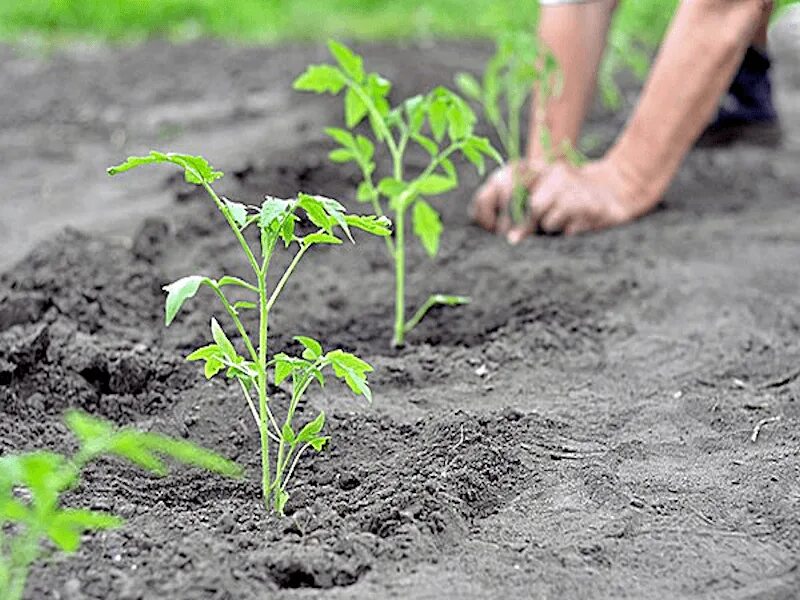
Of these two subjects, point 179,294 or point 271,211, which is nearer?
point 179,294

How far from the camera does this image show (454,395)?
246 centimetres

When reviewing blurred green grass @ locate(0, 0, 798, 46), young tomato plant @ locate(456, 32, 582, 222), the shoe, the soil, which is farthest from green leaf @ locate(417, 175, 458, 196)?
blurred green grass @ locate(0, 0, 798, 46)

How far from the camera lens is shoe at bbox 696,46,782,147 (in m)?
4.55

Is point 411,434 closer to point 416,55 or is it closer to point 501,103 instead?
point 501,103

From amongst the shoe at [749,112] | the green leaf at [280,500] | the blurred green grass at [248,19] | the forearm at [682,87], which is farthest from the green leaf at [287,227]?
the blurred green grass at [248,19]

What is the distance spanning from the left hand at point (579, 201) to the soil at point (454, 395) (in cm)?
7

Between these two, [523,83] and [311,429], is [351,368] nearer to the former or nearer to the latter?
[311,429]

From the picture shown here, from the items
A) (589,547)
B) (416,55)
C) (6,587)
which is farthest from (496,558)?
(416,55)

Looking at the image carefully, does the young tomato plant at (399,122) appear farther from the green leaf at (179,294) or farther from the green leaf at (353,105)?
the green leaf at (179,294)

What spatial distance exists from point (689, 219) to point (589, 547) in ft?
6.58

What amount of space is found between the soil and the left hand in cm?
7

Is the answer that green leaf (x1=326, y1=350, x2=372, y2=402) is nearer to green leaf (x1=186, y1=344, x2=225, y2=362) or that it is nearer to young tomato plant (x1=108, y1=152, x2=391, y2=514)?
young tomato plant (x1=108, y1=152, x2=391, y2=514)

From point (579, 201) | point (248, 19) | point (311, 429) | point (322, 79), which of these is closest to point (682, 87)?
point (579, 201)

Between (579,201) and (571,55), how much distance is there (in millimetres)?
476
